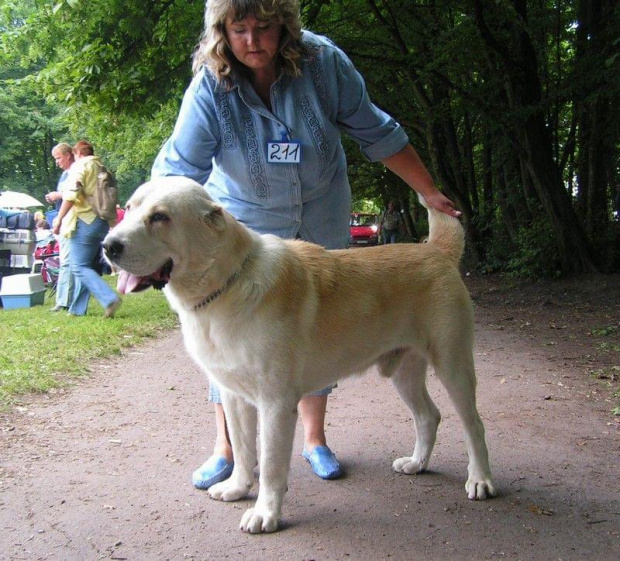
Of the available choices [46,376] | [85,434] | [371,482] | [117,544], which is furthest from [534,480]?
[46,376]

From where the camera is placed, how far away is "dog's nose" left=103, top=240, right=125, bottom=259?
2.64 meters

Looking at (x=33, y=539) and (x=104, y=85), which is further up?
(x=104, y=85)

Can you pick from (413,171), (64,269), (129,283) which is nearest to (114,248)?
(129,283)

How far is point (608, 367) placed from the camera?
646 centimetres

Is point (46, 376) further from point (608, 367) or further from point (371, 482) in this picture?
point (608, 367)

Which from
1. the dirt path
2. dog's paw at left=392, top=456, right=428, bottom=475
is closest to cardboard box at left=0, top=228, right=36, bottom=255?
the dirt path

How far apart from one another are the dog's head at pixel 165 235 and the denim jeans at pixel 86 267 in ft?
21.0

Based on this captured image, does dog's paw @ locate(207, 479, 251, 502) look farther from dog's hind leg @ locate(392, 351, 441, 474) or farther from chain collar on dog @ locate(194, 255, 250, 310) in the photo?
chain collar on dog @ locate(194, 255, 250, 310)

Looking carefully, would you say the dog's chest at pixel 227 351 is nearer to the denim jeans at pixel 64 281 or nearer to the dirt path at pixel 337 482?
the dirt path at pixel 337 482

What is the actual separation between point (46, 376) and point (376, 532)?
13.1ft

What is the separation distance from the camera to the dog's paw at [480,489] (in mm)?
3463

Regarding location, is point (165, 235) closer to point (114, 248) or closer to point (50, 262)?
point (114, 248)

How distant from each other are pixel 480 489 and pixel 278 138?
7.22 ft

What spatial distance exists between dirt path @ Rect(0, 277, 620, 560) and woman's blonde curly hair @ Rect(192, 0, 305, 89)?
7.55 ft
